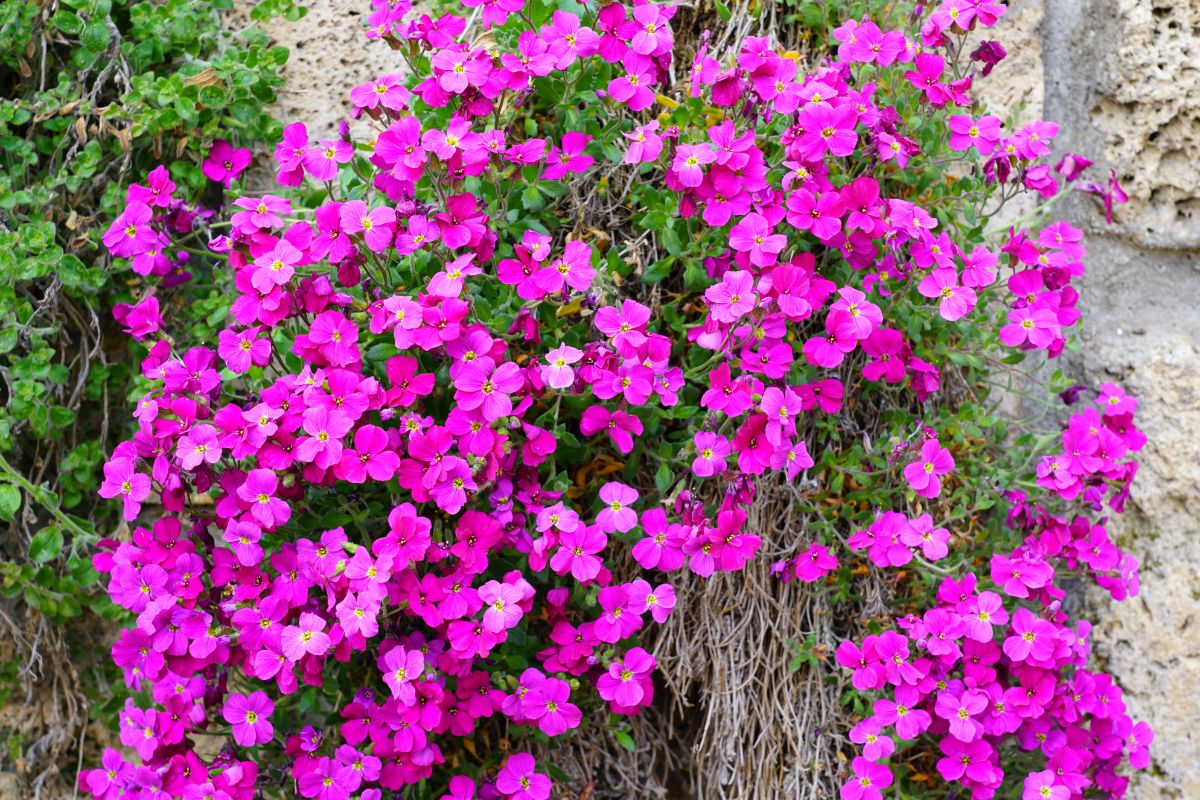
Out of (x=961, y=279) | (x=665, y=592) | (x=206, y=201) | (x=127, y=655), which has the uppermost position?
(x=961, y=279)

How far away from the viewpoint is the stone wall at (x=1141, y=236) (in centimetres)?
194

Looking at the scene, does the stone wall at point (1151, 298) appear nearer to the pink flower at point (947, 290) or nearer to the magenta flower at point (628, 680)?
the pink flower at point (947, 290)

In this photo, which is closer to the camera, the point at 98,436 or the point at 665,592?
the point at 665,592

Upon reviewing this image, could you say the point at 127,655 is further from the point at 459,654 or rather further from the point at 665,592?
the point at 665,592

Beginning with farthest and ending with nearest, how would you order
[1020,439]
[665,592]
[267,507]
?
[1020,439] → [665,592] → [267,507]

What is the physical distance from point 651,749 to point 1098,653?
2.73ft

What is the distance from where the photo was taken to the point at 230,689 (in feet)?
6.01

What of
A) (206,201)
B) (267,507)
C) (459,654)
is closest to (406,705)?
(459,654)

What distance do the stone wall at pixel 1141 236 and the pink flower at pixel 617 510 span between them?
94 centimetres

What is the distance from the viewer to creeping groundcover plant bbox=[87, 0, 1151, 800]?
156 centimetres

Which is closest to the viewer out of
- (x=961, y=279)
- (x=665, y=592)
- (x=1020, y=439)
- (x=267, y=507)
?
(x=267, y=507)

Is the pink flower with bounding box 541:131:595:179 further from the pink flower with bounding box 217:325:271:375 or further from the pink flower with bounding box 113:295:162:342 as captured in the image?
the pink flower with bounding box 113:295:162:342

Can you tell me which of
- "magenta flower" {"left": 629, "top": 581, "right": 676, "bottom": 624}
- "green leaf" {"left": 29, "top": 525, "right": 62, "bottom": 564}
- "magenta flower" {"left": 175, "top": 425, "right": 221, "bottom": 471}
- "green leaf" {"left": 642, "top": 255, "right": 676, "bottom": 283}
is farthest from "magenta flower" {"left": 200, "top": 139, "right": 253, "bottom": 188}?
"magenta flower" {"left": 629, "top": 581, "right": 676, "bottom": 624}

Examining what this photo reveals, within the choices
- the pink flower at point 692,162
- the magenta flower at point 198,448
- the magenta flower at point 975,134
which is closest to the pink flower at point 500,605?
the magenta flower at point 198,448
